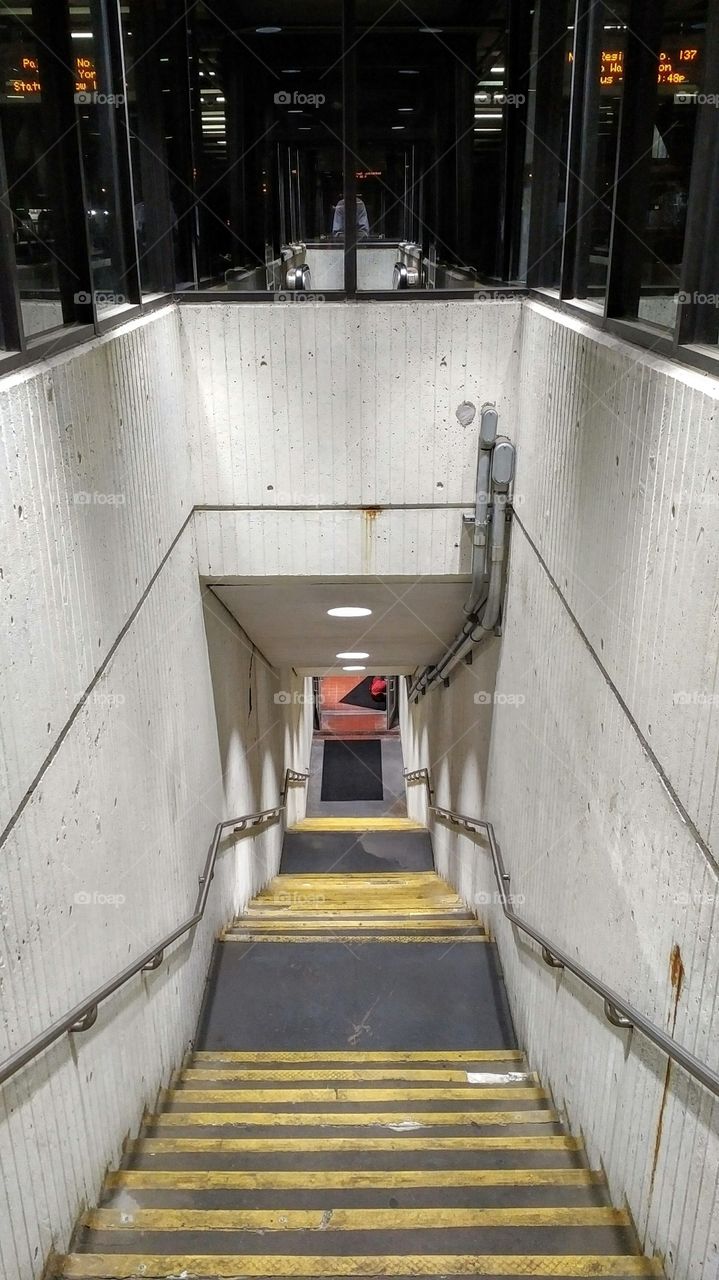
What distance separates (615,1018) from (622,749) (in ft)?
2.55

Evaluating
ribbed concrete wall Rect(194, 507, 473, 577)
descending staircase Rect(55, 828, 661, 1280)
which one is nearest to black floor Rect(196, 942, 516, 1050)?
descending staircase Rect(55, 828, 661, 1280)

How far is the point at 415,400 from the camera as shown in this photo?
4.60m

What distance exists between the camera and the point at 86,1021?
2.46m

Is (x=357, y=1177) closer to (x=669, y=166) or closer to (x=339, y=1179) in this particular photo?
(x=339, y=1179)

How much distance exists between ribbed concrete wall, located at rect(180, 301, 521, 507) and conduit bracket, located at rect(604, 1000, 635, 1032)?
281 cm

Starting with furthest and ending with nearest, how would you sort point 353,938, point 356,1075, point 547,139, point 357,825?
point 357,825 → point 353,938 → point 547,139 → point 356,1075

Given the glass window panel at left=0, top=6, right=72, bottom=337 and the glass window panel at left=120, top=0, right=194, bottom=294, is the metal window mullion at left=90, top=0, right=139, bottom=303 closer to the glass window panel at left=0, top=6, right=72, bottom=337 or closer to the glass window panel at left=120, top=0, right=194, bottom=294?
the glass window panel at left=120, top=0, right=194, bottom=294

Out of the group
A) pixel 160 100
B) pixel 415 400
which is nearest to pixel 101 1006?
pixel 415 400

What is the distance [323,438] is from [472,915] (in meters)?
3.35

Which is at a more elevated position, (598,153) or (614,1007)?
(598,153)

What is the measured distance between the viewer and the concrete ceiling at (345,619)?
5199 millimetres

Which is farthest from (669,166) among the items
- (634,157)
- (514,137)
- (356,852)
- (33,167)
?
(356,852)

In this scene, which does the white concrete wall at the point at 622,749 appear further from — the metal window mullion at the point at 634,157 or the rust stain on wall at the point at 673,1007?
the metal window mullion at the point at 634,157

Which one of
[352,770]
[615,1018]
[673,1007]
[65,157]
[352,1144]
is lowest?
[352,770]
